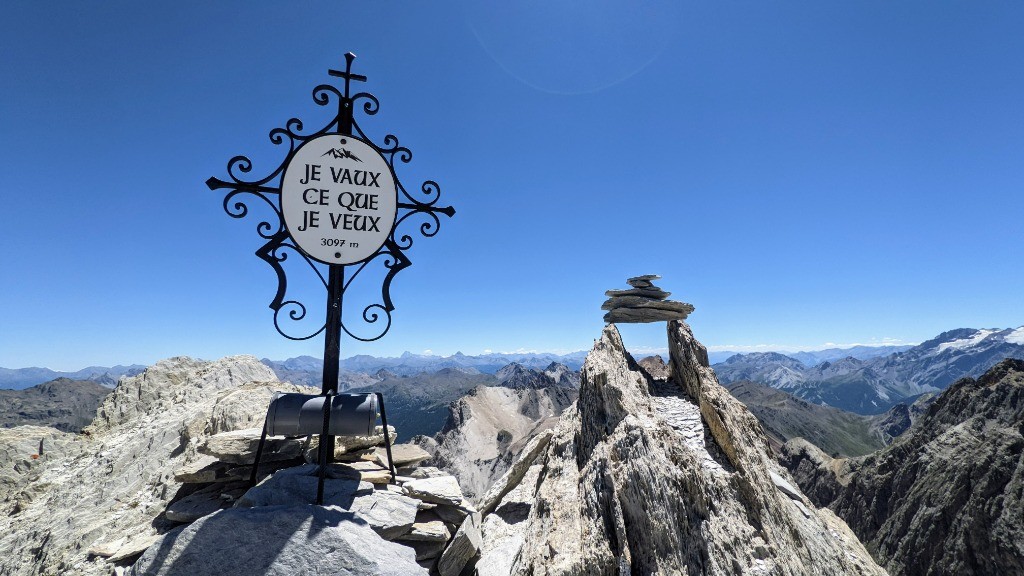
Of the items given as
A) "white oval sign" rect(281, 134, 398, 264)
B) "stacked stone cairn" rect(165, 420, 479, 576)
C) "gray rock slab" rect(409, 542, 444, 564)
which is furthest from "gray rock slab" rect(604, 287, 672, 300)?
"gray rock slab" rect(409, 542, 444, 564)

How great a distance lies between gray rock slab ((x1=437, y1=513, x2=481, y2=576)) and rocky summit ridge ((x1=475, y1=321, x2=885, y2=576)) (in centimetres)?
28

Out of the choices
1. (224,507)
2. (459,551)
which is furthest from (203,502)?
(459,551)

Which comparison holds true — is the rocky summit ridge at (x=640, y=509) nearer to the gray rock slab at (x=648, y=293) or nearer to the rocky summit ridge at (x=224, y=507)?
the rocky summit ridge at (x=224, y=507)

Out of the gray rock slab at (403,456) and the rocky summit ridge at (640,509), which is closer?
the rocky summit ridge at (640,509)

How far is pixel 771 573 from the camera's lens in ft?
23.9

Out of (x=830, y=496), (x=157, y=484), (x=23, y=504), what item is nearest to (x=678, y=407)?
(x=157, y=484)

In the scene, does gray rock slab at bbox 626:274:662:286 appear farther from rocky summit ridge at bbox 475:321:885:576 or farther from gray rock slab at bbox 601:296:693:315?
rocky summit ridge at bbox 475:321:885:576

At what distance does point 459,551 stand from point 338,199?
21.6 ft

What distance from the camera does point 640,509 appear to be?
7.69 m

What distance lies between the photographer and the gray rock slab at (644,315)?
59.3 feet

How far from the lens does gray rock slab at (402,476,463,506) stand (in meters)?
7.72

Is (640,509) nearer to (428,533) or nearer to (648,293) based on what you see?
(428,533)

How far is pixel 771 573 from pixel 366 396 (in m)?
7.55

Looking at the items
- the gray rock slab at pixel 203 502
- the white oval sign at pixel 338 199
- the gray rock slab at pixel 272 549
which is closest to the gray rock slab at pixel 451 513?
the gray rock slab at pixel 272 549
